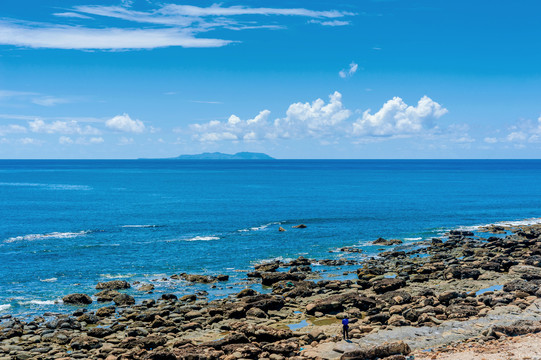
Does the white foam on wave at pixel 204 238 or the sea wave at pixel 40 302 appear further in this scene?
the white foam on wave at pixel 204 238

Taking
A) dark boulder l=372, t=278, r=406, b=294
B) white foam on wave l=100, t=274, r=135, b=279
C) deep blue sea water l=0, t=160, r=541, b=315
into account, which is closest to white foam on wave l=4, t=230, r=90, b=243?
deep blue sea water l=0, t=160, r=541, b=315

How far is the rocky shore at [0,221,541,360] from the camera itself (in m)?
34.8

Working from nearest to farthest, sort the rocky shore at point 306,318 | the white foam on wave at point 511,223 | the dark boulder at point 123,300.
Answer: the rocky shore at point 306,318
the dark boulder at point 123,300
the white foam on wave at point 511,223

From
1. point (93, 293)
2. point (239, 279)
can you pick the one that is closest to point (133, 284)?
point (93, 293)

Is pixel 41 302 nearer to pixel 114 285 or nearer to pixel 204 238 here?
pixel 114 285

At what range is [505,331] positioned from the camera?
35.1 metres

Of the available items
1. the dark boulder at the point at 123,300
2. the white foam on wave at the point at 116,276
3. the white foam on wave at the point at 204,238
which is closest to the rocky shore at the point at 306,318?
the dark boulder at the point at 123,300

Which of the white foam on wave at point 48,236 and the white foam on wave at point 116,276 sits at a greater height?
the white foam on wave at point 48,236

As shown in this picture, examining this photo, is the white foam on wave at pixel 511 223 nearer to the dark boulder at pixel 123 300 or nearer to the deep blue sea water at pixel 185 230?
the deep blue sea water at pixel 185 230

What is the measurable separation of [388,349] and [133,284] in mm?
31847

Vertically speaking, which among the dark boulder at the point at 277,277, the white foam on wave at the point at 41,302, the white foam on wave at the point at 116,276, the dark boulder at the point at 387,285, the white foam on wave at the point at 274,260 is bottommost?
the white foam on wave at the point at 41,302

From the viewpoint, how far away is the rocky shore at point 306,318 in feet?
114

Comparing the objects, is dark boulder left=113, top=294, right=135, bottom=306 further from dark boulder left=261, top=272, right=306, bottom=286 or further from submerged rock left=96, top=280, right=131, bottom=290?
dark boulder left=261, top=272, right=306, bottom=286

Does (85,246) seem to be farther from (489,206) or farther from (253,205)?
(489,206)
